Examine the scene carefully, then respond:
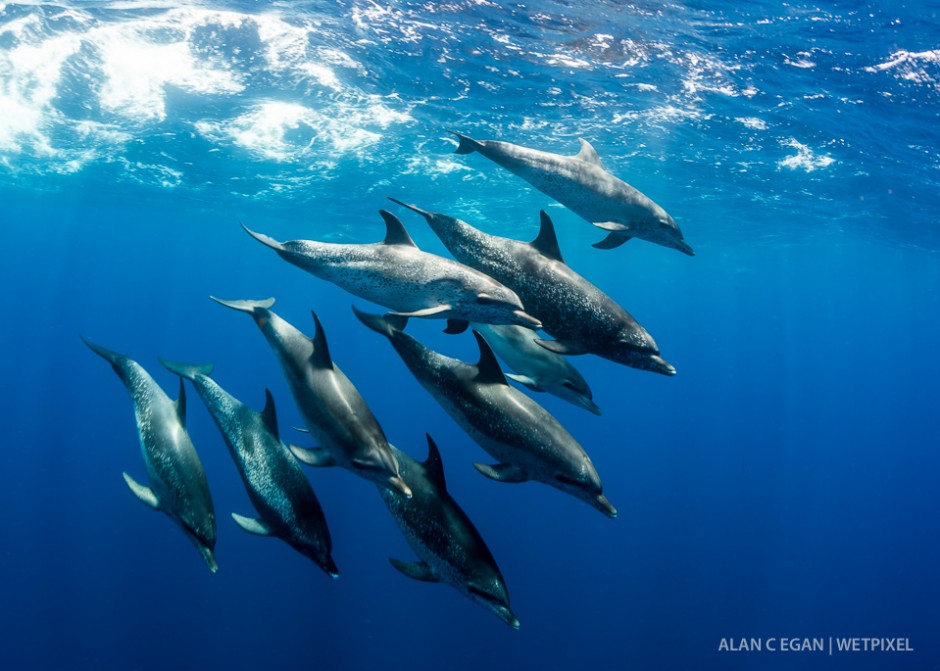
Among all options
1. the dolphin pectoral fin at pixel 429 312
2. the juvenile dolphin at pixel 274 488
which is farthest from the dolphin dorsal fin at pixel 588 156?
the juvenile dolphin at pixel 274 488

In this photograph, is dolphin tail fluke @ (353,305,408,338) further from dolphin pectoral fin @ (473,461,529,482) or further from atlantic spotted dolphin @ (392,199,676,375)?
dolphin pectoral fin @ (473,461,529,482)

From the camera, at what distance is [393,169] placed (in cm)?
2595

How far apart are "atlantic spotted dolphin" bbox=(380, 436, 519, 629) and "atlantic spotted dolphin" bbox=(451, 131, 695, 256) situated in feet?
8.85

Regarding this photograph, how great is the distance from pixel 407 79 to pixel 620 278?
194 feet

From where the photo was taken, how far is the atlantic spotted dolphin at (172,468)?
165 inches

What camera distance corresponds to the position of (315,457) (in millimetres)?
4137

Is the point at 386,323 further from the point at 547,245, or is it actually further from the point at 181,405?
the point at 181,405

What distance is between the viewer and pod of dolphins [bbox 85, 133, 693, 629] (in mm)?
3936

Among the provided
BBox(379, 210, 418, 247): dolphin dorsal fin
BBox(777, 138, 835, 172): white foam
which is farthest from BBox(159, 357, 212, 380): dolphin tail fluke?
BBox(777, 138, 835, 172): white foam

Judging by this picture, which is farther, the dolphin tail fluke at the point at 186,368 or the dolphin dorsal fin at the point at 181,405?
the dolphin tail fluke at the point at 186,368

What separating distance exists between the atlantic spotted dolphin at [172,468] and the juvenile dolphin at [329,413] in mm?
823

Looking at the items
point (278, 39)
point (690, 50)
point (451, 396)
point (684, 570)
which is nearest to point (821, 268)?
point (684, 570)

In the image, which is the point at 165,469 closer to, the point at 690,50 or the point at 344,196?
the point at 690,50

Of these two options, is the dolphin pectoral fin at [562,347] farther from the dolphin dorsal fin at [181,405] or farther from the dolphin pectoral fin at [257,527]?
the dolphin dorsal fin at [181,405]
